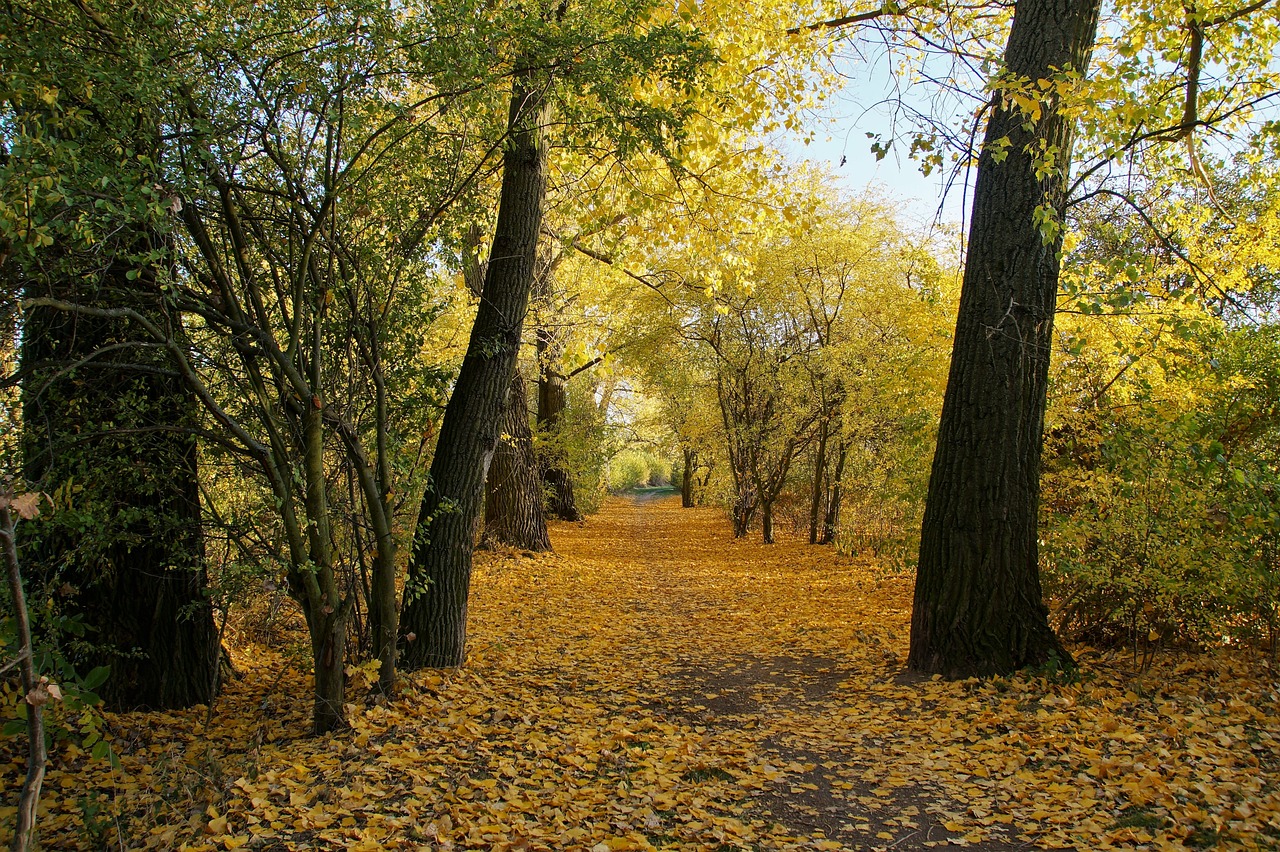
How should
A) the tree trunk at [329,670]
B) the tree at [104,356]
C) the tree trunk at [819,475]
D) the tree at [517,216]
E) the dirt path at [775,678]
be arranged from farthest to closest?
1. the tree trunk at [819,475]
2. the tree at [517,216]
3. the tree trunk at [329,670]
4. the dirt path at [775,678]
5. the tree at [104,356]

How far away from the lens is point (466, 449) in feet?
18.2

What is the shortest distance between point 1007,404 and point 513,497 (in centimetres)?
853

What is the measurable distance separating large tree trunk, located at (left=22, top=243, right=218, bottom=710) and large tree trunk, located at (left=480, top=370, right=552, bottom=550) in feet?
A: 21.7

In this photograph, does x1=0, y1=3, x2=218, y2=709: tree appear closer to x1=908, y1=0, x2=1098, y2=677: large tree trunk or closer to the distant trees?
x1=908, y1=0, x2=1098, y2=677: large tree trunk

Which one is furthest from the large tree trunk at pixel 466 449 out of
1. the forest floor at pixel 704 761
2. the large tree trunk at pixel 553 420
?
the large tree trunk at pixel 553 420

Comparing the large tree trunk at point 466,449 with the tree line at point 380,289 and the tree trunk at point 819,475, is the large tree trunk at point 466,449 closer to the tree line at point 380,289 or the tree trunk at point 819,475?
the tree line at point 380,289

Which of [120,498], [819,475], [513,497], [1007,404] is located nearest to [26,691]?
[120,498]

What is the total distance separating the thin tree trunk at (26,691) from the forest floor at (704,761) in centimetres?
92

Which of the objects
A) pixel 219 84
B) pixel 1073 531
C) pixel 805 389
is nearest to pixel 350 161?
pixel 219 84

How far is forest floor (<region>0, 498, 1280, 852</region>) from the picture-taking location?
10.2ft

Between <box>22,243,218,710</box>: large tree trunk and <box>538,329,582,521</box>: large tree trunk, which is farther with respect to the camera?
<box>538,329,582,521</box>: large tree trunk

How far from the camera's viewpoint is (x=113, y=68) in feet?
10.5

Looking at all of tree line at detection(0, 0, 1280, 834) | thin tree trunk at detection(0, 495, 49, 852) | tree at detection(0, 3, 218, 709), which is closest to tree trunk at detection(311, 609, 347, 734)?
tree line at detection(0, 0, 1280, 834)

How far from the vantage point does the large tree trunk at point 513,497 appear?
11977 mm
